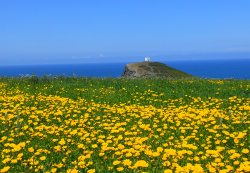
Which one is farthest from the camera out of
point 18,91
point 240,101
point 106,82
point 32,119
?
point 106,82

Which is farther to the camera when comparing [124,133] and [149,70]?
[149,70]

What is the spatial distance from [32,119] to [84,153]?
14.0ft

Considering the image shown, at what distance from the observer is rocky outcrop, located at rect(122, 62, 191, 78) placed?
3531 centimetres

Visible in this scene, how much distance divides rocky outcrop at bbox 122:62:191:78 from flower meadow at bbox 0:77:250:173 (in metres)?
16.0

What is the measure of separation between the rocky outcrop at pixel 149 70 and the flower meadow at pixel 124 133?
16.0 metres

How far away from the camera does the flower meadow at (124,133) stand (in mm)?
7590

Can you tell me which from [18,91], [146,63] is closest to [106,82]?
[18,91]

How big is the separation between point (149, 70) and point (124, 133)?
26.3 meters

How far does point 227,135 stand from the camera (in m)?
9.88

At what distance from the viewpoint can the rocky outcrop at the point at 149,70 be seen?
116 feet

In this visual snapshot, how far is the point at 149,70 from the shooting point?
118 feet

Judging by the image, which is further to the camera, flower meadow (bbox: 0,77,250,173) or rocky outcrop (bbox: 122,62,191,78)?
rocky outcrop (bbox: 122,62,191,78)

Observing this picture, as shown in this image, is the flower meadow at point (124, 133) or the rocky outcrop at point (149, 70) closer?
the flower meadow at point (124, 133)

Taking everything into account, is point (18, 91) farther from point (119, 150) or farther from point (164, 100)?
point (119, 150)
